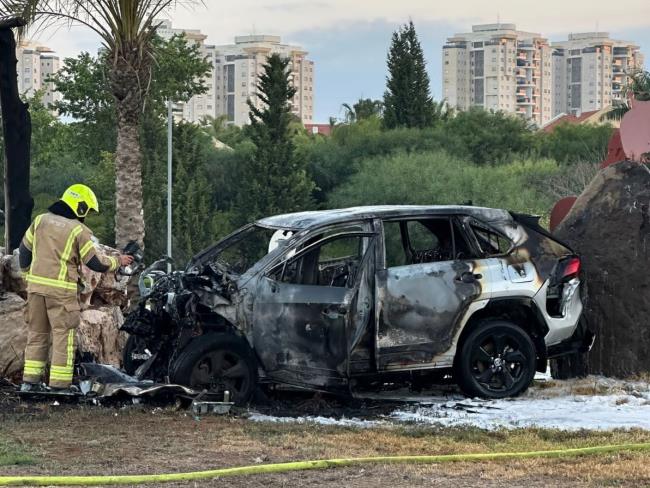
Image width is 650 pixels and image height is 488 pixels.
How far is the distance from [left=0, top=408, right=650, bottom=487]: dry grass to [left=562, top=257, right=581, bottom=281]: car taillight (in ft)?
7.86

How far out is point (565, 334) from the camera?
11297 mm

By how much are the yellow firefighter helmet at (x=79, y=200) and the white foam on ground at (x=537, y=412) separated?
2319mm

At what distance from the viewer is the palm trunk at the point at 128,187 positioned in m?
24.4

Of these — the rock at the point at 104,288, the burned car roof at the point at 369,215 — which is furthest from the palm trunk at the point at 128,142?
the burned car roof at the point at 369,215

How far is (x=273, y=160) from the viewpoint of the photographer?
239 ft

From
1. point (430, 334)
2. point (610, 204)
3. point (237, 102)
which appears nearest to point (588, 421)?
point (430, 334)

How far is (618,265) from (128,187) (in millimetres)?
14390

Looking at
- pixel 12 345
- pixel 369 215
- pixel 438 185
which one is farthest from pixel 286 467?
pixel 438 185

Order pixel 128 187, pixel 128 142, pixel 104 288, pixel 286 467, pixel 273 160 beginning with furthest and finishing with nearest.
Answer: pixel 273 160
pixel 128 187
pixel 128 142
pixel 104 288
pixel 286 467

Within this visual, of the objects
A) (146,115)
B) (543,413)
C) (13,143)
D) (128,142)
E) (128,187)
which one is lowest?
(543,413)

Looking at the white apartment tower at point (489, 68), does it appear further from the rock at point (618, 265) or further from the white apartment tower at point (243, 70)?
the rock at point (618, 265)

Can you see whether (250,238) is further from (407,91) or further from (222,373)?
(407,91)

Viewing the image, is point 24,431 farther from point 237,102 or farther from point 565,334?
point 237,102

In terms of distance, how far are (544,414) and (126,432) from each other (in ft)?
10.9
